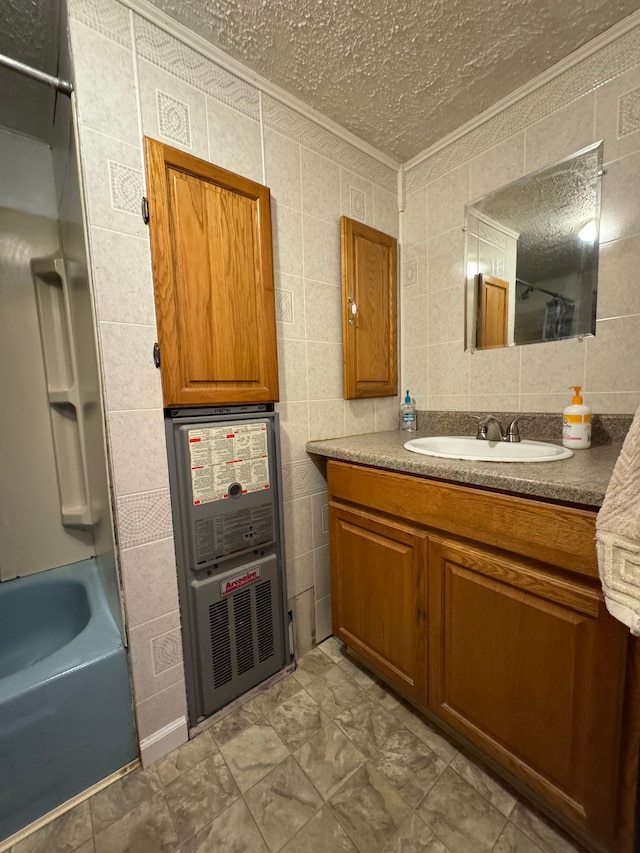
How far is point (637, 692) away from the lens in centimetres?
65

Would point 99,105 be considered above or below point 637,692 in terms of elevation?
above

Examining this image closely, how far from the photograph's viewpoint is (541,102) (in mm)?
1172

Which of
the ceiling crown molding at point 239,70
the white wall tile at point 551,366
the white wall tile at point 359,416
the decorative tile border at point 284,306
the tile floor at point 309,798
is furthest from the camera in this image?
the white wall tile at point 359,416

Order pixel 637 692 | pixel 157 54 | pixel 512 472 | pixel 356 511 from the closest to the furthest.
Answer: pixel 637 692
pixel 512 472
pixel 157 54
pixel 356 511

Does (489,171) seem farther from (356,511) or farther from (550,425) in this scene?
(356,511)

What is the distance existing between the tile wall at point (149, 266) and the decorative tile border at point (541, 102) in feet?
1.30

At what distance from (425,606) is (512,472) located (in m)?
0.50

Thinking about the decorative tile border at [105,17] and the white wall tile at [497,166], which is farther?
the white wall tile at [497,166]

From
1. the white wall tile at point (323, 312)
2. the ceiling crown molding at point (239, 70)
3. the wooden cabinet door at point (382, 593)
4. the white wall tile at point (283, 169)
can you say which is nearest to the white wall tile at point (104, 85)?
the ceiling crown molding at point (239, 70)

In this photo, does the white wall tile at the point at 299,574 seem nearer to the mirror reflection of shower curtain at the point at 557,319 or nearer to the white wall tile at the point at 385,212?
the mirror reflection of shower curtain at the point at 557,319

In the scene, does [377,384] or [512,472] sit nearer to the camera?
[512,472]

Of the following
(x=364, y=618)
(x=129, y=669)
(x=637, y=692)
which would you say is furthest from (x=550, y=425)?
(x=129, y=669)

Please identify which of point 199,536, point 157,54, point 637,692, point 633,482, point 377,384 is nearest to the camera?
point 633,482

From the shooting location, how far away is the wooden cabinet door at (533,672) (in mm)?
700
